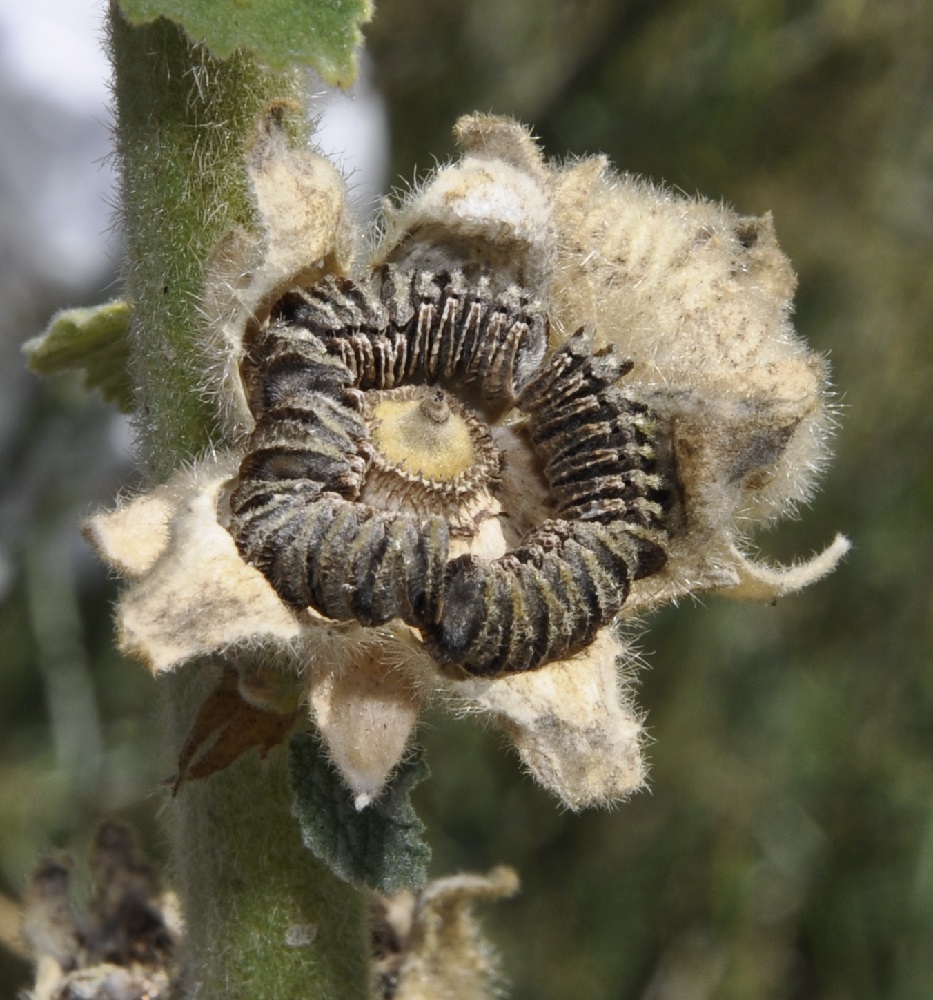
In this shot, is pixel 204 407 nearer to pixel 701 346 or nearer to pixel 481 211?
pixel 481 211

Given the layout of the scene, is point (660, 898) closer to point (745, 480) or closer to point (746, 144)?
point (746, 144)

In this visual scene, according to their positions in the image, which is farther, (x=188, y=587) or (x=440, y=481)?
(x=440, y=481)

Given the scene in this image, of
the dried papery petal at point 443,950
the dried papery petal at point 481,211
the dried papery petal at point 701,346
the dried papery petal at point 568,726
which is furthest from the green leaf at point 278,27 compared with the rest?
the dried papery petal at point 443,950

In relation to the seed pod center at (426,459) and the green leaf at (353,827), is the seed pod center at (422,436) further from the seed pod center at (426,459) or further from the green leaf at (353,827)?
the green leaf at (353,827)

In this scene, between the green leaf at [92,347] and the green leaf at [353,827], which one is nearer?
the green leaf at [353,827]

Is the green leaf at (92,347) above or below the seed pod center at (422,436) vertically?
below

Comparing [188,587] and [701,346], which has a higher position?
[701,346]

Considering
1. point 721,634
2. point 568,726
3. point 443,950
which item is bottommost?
point 721,634

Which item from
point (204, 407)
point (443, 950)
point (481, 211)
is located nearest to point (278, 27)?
point (481, 211)

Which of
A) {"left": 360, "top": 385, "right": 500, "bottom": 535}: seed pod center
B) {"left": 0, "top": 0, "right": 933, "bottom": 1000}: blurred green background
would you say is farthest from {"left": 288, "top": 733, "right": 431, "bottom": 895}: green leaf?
{"left": 0, "top": 0, "right": 933, "bottom": 1000}: blurred green background

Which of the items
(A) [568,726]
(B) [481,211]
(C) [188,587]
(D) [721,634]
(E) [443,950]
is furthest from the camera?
(D) [721,634]
